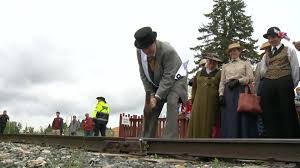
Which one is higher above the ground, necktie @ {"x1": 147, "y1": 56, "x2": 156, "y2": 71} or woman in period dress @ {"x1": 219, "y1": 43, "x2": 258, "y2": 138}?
necktie @ {"x1": 147, "y1": 56, "x2": 156, "y2": 71}

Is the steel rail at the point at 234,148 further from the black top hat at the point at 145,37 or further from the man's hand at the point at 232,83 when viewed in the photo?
the man's hand at the point at 232,83

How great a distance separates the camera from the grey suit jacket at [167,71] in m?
6.04

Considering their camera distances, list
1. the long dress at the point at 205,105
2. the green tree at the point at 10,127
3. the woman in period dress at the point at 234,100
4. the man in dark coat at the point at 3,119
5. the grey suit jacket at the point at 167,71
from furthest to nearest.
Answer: the green tree at the point at 10,127 < the man in dark coat at the point at 3,119 < the long dress at the point at 205,105 < the woman in period dress at the point at 234,100 < the grey suit jacket at the point at 167,71

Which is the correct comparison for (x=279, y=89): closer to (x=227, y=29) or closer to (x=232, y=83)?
(x=232, y=83)

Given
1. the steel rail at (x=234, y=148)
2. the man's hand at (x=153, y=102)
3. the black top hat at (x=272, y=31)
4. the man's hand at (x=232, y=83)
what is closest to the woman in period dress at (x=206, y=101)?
the man's hand at (x=232, y=83)

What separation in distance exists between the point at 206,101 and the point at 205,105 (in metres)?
0.06

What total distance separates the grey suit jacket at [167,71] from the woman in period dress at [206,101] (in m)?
0.70

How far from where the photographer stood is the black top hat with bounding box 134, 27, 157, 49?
584 cm

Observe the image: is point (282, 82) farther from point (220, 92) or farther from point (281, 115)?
point (220, 92)

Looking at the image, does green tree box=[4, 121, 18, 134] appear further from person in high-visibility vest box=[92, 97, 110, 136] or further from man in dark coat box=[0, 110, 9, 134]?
person in high-visibility vest box=[92, 97, 110, 136]

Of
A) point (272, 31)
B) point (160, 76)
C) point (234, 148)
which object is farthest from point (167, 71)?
point (234, 148)

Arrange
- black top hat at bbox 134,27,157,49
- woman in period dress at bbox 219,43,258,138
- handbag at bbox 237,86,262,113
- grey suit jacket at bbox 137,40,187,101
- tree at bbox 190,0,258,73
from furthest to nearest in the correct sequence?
1. tree at bbox 190,0,258,73
2. woman in period dress at bbox 219,43,258,138
3. handbag at bbox 237,86,262,113
4. grey suit jacket at bbox 137,40,187,101
5. black top hat at bbox 134,27,157,49

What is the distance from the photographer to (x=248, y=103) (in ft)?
20.9

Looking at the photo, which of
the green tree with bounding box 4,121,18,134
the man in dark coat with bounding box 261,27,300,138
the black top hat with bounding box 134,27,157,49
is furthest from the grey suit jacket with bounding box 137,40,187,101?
the green tree with bounding box 4,121,18,134
